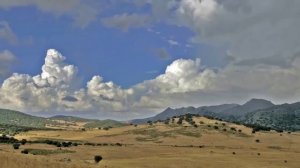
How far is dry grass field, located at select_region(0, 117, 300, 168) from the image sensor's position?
7406cm

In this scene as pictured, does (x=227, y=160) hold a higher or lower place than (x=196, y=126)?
lower

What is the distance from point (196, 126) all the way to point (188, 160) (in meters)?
108

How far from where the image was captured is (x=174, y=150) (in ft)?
381

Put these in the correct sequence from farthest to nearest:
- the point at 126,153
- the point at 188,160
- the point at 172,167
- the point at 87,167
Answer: the point at 126,153 → the point at 188,160 → the point at 172,167 → the point at 87,167

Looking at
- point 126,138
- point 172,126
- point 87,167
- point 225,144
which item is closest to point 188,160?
point 87,167

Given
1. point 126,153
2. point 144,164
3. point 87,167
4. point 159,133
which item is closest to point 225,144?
point 159,133

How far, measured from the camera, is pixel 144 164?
7894 centimetres

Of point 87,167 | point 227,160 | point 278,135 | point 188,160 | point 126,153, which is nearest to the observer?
point 87,167

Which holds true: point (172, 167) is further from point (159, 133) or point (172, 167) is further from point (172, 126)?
point (172, 126)

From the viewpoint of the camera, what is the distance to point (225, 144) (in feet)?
496

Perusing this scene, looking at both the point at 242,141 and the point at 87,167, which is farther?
the point at 242,141

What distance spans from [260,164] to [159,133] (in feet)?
291

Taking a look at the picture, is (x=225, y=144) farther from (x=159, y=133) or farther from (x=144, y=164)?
(x=144, y=164)

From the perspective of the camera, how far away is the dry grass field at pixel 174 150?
7406cm
